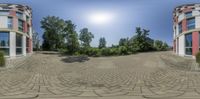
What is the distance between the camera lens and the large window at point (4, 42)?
834 inches

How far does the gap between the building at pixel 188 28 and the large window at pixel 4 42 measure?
19532 mm

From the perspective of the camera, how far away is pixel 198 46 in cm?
2089

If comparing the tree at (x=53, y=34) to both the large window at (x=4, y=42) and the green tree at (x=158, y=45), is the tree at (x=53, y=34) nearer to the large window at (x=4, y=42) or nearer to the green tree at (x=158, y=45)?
the large window at (x=4, y=42)

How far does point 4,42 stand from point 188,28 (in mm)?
21651

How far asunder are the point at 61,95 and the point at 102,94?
4.89 ft

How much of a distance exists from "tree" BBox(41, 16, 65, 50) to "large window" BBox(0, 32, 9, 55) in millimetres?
4209

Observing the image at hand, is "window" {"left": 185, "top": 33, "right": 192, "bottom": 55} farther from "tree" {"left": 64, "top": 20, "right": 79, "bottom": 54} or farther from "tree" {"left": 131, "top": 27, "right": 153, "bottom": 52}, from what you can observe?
"tree" {"left": 64, "top": 20, "right": 79, "bottom": 54}

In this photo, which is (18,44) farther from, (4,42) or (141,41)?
(141,41)

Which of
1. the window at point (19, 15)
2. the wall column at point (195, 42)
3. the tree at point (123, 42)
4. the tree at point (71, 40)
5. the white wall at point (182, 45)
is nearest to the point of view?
the wall column at point (195, 42)

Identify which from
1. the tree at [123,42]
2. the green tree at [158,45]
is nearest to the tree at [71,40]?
the tree at [123,42]

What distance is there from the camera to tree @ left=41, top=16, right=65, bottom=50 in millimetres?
22334

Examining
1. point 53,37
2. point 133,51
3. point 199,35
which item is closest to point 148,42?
point 133,51

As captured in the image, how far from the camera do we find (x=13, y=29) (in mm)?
22109

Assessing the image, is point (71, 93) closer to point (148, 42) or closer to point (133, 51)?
point (133, 51)
